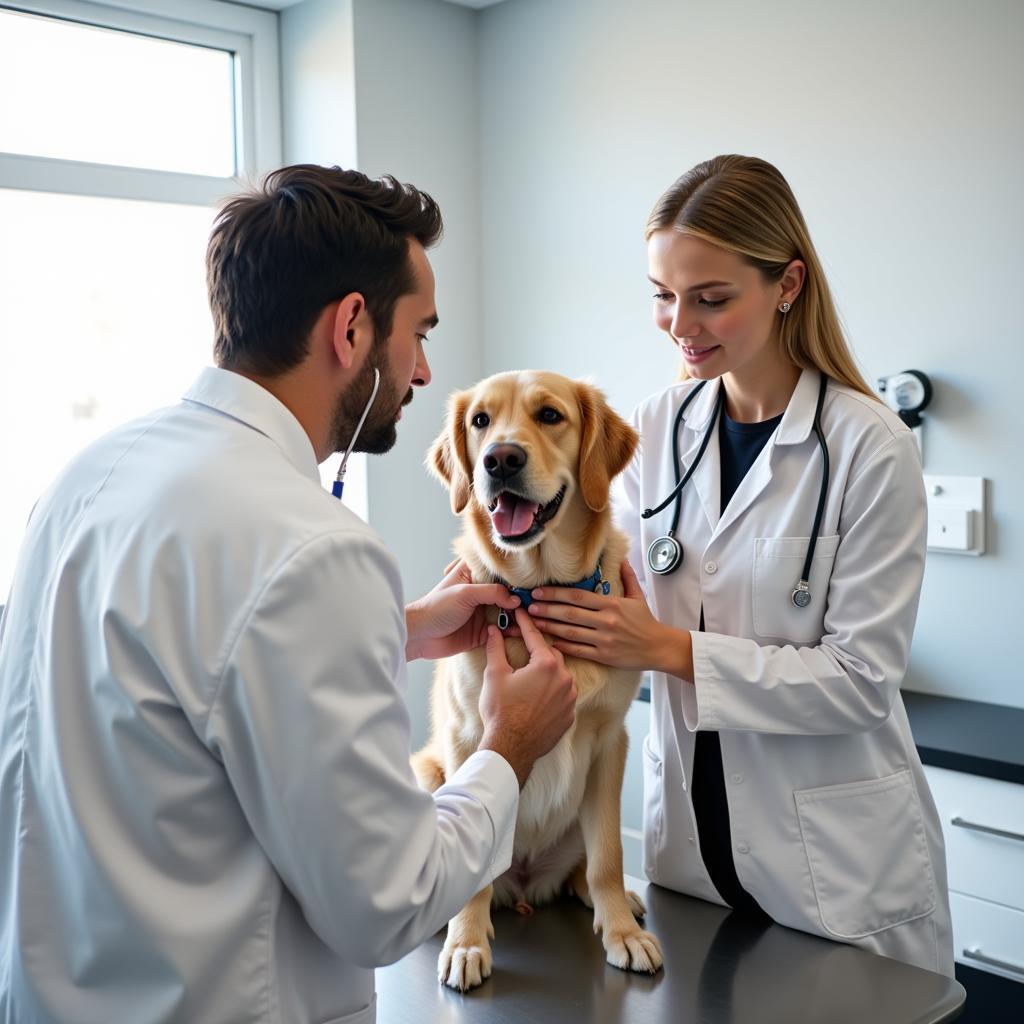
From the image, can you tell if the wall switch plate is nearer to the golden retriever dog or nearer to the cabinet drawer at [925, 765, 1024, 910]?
the cabinet drawer at [925, 765, 1024, 910]

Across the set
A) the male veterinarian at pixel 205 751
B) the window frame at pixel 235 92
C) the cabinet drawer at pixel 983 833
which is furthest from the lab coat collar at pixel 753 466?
the window frame at pixel 235 92

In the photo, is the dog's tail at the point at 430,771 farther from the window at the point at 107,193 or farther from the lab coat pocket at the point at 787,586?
the window at the point at 107,193

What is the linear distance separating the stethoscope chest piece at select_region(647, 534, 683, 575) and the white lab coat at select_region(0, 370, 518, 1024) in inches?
30.7

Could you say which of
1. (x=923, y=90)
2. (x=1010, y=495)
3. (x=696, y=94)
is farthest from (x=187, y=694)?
(x=696, y=94)

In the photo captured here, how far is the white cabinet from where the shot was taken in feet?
7.43

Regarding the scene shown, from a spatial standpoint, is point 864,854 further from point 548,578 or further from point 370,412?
point 370,412

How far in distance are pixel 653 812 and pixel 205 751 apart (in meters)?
0.97

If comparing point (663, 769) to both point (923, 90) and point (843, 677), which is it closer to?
point (843, 677)

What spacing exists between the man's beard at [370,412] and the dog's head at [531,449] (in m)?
0.47

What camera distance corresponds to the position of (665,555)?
166 cm

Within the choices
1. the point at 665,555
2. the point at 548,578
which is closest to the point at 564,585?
the point at 548,578

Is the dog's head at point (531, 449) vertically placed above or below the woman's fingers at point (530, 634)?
above

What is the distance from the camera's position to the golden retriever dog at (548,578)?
153cm

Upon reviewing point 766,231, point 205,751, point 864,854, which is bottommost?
point 864,854
